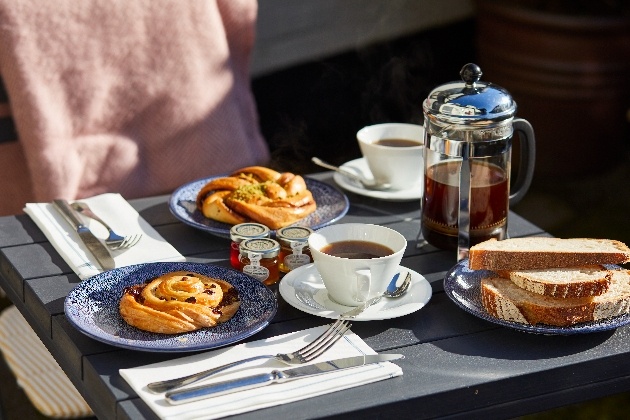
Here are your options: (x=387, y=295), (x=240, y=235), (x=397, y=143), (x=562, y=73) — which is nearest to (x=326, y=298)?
(x=387, y=295)

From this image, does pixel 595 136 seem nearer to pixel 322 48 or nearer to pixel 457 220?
pixel 322 48

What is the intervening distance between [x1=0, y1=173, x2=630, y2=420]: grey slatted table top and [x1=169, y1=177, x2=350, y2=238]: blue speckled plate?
0.82ft

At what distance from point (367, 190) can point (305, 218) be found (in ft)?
0.68

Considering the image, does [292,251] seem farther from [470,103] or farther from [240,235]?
[470,103]

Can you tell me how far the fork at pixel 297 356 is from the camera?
119cm

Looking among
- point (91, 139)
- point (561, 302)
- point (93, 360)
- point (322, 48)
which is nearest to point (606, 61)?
point (322, 48)

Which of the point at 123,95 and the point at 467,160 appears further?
the point at 123,95

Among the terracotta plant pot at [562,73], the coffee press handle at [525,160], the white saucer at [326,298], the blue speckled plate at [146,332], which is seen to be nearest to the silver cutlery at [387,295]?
the white saucer at [326,298]

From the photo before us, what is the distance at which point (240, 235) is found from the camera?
1.56 meters

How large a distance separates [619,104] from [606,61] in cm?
20

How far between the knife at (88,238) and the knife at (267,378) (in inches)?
16.8

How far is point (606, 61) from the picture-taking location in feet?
11.5

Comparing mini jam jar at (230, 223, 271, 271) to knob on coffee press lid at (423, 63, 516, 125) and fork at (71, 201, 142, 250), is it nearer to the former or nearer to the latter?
fork at (71, 201, 142, 250)

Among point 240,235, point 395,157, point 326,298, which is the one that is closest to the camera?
point 326,298
